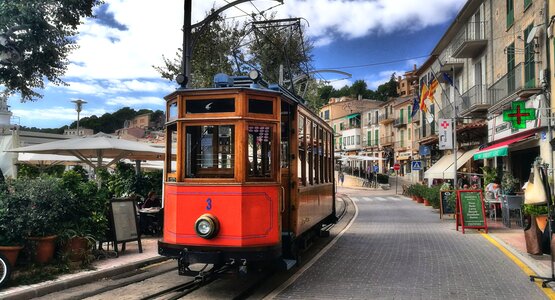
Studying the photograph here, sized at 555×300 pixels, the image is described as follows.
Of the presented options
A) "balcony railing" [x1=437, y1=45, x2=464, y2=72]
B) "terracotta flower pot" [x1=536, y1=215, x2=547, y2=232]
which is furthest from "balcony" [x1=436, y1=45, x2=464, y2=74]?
"terracotta flower pot" [x1=536, y1=215, x2=547, y2=232]

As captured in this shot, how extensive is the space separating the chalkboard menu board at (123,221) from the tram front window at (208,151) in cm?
325

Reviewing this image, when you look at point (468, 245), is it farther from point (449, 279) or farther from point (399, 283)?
point (399, 283)

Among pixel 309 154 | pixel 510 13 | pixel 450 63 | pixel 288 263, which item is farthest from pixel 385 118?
pixel 288 263

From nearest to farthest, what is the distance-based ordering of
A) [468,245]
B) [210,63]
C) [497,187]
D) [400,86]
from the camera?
[468,245] < [497,187] < [210,63] < [400,86]

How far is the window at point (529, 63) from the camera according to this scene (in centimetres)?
1631

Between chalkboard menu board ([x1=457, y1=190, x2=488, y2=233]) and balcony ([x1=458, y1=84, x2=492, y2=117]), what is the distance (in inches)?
406

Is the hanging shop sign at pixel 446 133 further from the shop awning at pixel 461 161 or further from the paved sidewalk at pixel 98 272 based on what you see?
the paved sidewalk at pixel 98 272

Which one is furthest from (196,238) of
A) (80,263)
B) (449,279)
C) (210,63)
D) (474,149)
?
(474,149)

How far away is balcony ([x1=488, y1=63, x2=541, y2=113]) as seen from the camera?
1617 centimetres

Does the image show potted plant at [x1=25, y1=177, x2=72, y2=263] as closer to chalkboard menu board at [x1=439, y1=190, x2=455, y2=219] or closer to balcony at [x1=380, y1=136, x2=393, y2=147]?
chalkboard menu board at [x1=439, y1=190, x2=455, y2=219]

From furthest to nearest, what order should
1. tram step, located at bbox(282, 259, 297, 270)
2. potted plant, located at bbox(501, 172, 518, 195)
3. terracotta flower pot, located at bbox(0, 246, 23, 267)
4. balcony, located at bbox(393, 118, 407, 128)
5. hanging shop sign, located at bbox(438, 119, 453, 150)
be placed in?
balcony, located at bbox(393, 118, 407, 128), hanging shop sign, located at bbox(438, 119, 453, 150), potted plant, located at bbox(501, 172, 518, 195), terracotta flower pot, located at bbox(0, 246, 23, 267), tram step, located at bbox(282, 259, 297, 270)

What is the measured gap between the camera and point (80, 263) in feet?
25.8

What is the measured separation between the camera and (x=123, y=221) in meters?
9.27

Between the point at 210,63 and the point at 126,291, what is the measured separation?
1258 cm
